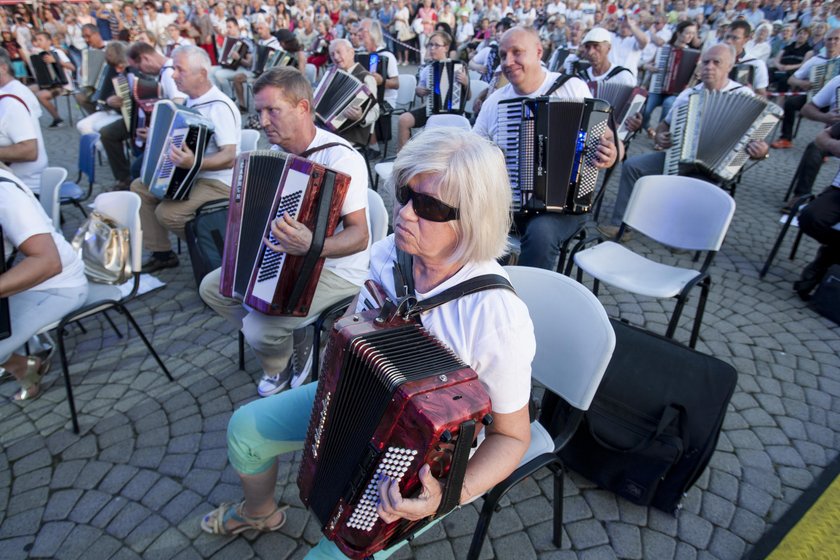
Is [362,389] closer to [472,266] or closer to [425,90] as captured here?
[472,266]

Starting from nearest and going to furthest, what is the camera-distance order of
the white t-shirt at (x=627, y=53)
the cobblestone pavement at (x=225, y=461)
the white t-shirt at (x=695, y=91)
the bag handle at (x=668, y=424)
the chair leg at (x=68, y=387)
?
the bag handle at (x=668, y=424) < the cobblestone pavement at (x=225, y=461) < the chair leg at (x=68, y=387) < the white t-shirt at (x=695, y=91) < the white t-shirt at (x=627, y=53)

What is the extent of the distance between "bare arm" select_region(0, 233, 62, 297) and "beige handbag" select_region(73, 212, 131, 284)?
43cm

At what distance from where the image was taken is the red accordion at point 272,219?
2277 millimetres

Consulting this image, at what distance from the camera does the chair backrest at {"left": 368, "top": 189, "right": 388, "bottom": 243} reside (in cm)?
283

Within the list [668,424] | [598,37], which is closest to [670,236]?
[668,424]

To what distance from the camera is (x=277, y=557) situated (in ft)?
6.78

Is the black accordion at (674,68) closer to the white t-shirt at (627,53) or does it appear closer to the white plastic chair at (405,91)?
the white t-shirt at (627,53)

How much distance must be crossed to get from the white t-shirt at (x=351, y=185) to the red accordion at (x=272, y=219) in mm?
190

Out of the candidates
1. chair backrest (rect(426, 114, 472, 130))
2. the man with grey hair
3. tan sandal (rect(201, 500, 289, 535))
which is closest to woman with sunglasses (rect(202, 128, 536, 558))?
tan sandal (rect(201, 500, 289, 535))

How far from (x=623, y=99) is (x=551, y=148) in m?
A: 2.68

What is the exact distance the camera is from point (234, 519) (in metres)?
2.10

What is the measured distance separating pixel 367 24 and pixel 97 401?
6.24 metres

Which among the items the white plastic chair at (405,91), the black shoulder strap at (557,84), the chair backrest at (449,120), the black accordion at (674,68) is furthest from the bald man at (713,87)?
the white plastic chair at (405,91)

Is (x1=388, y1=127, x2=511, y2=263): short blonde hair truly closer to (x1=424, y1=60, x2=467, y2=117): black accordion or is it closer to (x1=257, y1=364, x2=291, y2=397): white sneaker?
(x1=257, y1=364, x2=291, y2=397): white sneaker
